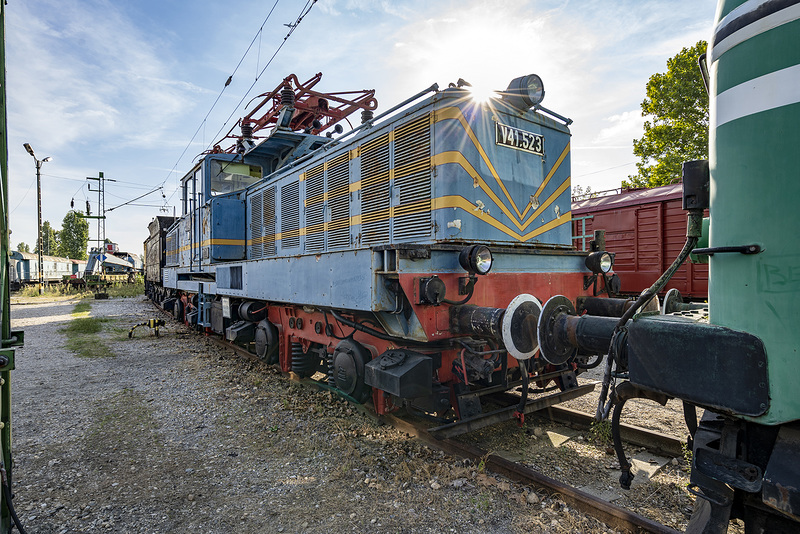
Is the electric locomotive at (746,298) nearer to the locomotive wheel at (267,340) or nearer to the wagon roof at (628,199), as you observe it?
the locomotive wheel at (267,340)

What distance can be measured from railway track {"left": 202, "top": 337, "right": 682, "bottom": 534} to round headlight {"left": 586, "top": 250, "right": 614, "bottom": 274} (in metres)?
1.47

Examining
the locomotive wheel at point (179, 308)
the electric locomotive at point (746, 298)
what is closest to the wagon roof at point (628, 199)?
the electric locomotive at point (746, 298)

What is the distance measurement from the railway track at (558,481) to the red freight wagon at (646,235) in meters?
5.22

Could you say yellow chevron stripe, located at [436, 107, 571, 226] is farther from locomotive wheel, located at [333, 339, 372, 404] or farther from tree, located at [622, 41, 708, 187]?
tree, located at [622, 41, 708, 187]

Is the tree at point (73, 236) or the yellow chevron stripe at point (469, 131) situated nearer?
the yellow chevron stripe at point (469, 131)

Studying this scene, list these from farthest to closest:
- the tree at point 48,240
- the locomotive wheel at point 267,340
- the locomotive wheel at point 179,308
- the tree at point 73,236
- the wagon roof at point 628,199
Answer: the tree at point 48,240 < the tree at point 73,236 < the locomotive wheel at point 179,308 < the wagon roof at point 628,199 < the locomotive wheel at point 267,340

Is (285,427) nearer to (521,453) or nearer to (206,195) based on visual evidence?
(521,453)

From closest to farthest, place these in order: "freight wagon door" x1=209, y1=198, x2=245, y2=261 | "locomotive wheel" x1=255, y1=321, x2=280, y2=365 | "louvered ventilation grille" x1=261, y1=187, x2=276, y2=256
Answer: "locomotive wheel" x1=255, y1=321, x2=280, y2=365 < "louvered ventilation grille" x1=261, y1=187, x2=276, y2=256 < "freight wagon door" x1=209, y1=198, x2=245, y2=261

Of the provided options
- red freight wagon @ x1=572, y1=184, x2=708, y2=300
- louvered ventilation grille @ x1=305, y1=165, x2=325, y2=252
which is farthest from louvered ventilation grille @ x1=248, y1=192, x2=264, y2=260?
red freight wagon @ x1=572, y1=184, x2=708, y2=300

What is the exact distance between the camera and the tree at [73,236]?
203ft

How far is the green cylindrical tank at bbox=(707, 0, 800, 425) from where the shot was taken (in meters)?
1.39

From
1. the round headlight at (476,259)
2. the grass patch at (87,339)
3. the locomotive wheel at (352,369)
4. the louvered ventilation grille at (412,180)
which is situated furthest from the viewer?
the grass patch at (87,339)

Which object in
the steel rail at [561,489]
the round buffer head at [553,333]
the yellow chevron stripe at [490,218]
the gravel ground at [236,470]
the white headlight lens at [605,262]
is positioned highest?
the yellow chevron stripe at [490,218]

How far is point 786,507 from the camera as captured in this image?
1391mm
